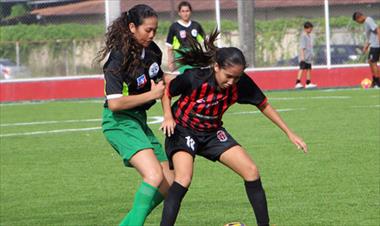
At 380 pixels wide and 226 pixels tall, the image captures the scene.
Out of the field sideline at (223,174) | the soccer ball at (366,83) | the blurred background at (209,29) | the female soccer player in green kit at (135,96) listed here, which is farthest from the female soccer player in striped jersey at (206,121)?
the blurred background at (209,29)

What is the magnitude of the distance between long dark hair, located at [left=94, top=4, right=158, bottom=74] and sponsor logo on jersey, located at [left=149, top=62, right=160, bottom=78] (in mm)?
180

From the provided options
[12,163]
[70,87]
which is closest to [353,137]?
[12,163]

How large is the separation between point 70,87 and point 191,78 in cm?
1932

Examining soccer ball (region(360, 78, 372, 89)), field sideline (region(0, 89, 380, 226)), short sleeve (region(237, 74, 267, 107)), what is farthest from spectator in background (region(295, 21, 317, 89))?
short sleeve (region(237, 74, 267, 107))

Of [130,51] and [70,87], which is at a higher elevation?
[130,51]

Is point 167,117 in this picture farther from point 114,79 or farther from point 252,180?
point 252,180

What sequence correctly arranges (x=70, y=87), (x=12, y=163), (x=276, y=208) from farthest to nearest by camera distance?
→ (x=70, y=87) < (x=12, y=163) < (x=276, y=208)

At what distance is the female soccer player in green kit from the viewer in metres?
7.66

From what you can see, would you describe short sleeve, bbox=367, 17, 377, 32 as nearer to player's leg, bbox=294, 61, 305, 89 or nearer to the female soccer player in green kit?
player's leg, bbox=294, 61, 305, 89

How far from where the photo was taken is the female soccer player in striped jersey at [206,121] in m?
7.83

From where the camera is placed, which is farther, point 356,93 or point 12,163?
point 356,93

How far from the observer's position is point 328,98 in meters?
22.2

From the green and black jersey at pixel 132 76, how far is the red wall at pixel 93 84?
61.8 feet

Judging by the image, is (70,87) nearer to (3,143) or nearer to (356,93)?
(356,93)
